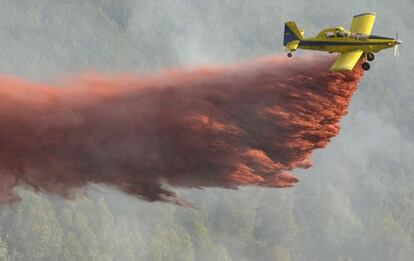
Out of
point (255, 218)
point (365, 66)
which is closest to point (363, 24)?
point (365, 66)

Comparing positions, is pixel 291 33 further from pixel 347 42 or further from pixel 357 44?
pixel 357 44

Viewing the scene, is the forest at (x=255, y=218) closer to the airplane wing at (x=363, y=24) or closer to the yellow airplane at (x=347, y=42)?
Answer: the yellow airplane at (x=347, y=42)

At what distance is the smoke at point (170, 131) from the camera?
53.2 metres

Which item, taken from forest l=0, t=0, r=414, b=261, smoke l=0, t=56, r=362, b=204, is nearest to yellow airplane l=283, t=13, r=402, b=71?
smoke l=0, t=56, r=362, b=204

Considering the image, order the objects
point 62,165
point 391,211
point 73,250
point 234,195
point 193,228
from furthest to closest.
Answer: point 391,211, point 234,195, point 193,228, point 73,250, point 62,165

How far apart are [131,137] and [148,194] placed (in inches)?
124

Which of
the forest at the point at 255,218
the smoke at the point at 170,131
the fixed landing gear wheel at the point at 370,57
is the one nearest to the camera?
the smoke at the point at 170,131

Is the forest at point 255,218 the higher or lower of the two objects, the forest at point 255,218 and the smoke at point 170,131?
the higher

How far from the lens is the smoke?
53.2m

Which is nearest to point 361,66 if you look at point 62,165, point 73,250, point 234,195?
point 62,165

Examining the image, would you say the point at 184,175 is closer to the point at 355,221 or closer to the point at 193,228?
the point at 193,228

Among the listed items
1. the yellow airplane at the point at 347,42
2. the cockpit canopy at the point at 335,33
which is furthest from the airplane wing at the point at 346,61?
the cockpit canopy at the point at 335,33

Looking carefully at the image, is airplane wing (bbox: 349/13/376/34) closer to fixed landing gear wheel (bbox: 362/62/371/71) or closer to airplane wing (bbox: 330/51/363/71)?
airplane wing (bbox: 330/51/363/71)

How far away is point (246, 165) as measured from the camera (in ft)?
176
